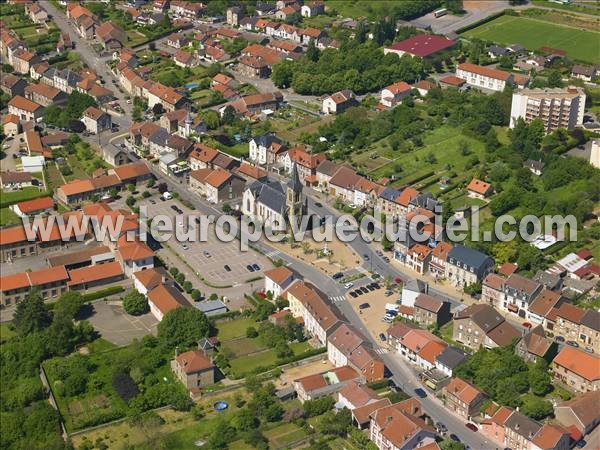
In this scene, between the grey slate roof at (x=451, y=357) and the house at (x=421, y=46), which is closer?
the grey slate roof at (x=451, y=357)

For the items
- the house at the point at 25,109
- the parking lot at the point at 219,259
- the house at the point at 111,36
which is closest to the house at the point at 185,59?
the house at the point at 111,36

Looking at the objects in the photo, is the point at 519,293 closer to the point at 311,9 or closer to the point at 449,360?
the point at 449,360

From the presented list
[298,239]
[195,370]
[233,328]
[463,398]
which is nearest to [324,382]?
[195,370]

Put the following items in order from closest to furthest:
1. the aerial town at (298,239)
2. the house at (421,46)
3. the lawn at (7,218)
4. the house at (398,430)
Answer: the house at (398,430), the aerial town at (298,239), the lawn at (7,218), the house at (421,46)

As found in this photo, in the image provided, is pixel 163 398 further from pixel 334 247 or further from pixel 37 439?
pixel 334 247

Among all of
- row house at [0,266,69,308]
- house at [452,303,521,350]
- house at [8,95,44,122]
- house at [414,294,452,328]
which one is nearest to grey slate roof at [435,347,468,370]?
house at [452,303,521,350]

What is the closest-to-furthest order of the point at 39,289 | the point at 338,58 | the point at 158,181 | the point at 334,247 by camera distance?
the point at 39,289
the point at 334,247
the point at 158,181
the point at 338,58

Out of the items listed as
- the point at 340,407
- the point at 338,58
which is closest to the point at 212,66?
the point at 338,58

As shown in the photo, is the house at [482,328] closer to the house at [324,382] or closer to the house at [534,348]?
the house at [534,348]
